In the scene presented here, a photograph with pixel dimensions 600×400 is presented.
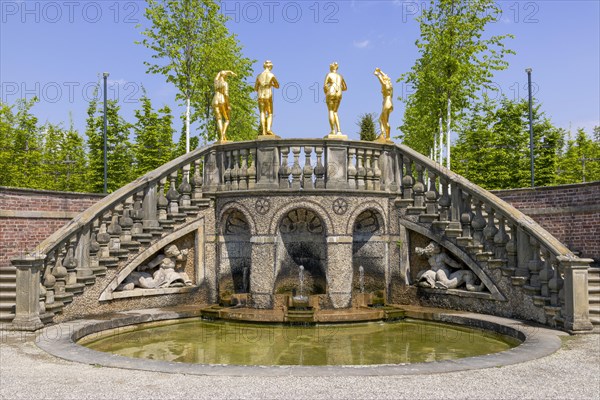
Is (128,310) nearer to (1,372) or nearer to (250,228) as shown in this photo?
(250,228)

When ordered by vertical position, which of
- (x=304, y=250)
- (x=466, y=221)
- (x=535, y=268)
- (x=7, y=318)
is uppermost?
(x=466, y=221)

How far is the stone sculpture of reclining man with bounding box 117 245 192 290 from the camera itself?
13062 millimetres

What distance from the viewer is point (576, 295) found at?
9.52 m

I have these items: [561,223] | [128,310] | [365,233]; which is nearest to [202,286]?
[128,310]

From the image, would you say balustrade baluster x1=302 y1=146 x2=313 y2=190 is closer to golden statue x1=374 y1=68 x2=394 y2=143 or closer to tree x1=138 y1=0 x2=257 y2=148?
golden statue x1=374 y1=68 x2=394 y2=143

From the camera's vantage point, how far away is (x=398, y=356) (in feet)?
28.6

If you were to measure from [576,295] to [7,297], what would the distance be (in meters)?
10.1

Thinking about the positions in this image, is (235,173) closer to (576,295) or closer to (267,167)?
(267,167)

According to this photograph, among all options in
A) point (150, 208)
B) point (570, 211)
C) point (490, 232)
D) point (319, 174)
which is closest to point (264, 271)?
point (319, 174)

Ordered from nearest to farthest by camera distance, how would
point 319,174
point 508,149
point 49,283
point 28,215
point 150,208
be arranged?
1. point 49,283
2. point 319,174
3. point 150,208
4. point 28,215
5. point 508,149

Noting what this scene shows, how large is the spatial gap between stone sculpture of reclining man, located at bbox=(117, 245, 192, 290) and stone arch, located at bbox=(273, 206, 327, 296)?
94.1 inches

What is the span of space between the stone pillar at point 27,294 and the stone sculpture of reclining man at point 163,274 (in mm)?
2978

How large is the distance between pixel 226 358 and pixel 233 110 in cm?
2639

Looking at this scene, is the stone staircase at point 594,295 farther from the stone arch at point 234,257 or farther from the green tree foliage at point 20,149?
the green tree foliage at point 20,149
